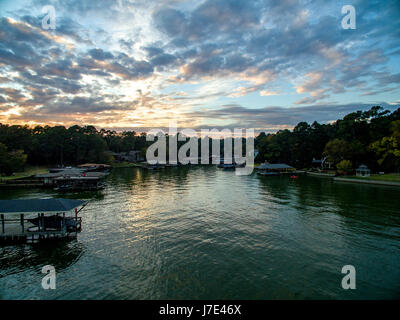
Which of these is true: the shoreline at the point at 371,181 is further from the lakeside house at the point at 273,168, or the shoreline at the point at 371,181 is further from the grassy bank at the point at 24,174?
the grassy bank at the point at 24,174

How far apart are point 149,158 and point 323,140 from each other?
81110 millimetres

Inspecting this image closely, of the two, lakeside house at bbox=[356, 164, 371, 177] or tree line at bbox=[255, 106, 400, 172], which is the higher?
tree line at bbox=[255, 106, 400, 172]

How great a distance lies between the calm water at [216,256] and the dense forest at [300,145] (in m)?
44.1

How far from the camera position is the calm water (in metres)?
12.1

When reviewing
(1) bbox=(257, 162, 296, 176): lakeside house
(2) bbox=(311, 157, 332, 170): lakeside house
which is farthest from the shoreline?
(2) bbox=(311, 157, 332, 170): lakeside house

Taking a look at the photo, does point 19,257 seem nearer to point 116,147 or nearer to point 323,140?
point 323,140

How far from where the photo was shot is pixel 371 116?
236ft

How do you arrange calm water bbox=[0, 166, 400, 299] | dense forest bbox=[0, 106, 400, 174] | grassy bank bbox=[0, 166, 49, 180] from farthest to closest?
dense forest bbox=[0, 106, 400, 174]
grassy bank bbox=[0, 166, 49, 180]
calm water bbox=[0, 166, 400, 299]

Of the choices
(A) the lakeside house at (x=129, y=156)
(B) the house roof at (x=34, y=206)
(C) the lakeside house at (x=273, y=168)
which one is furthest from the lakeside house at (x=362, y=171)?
(A) the lakeside house at (x=129, y=156)

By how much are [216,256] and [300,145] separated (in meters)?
85.1

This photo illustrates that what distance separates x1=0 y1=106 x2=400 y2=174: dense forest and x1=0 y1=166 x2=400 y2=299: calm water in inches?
1735

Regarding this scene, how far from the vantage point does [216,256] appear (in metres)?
15.9

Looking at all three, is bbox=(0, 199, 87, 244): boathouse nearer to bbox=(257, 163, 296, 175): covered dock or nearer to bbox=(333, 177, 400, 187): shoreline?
bbox=(333, 177, 400, 187): shoreline
